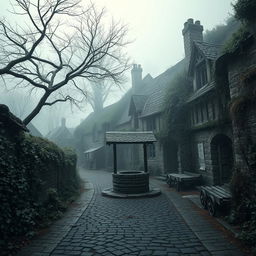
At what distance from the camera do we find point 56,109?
60.7 metres

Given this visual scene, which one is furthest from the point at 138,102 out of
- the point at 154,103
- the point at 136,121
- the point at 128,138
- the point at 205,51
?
the point at 205,51

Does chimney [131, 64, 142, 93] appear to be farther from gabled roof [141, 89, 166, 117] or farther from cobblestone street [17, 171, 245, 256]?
cobblestone street [17, 171, 245, 256]

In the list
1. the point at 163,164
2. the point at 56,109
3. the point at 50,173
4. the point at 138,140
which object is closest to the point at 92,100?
the point at 56,109

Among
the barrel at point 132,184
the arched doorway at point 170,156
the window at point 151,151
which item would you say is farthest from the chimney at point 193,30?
the barrel at point 132,184

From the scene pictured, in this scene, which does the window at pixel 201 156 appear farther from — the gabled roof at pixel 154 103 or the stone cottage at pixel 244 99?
the gabled roof at pixel 154 103

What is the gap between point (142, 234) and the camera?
5.77 m

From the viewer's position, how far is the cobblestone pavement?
15.6 ft

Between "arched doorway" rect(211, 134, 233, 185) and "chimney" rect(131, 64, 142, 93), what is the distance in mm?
17540

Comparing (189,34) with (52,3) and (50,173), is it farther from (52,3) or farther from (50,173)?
(50,173)

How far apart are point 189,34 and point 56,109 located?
49948 millimetres

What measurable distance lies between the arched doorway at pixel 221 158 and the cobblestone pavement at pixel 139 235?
3952mm

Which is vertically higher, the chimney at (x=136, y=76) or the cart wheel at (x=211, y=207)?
the chimney at (x=136, y=76)

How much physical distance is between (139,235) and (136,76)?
24.4 meters

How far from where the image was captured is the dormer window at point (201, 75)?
1277 centimetres
